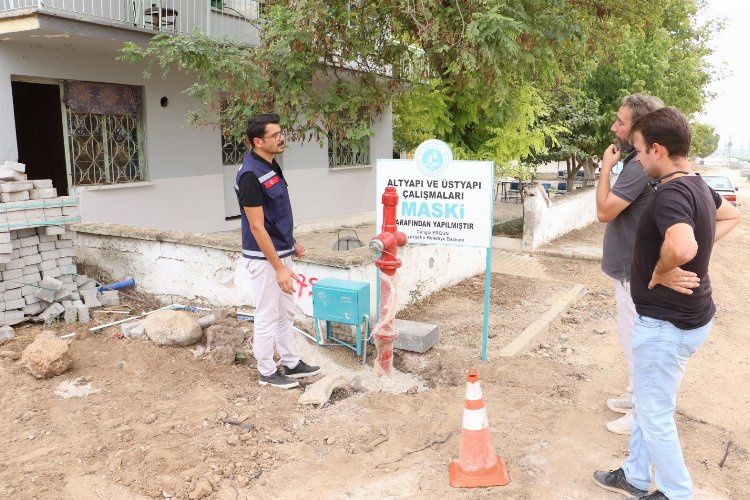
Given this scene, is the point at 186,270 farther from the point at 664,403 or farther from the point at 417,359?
the point at 664,403

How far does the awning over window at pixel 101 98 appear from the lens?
28.1 feet

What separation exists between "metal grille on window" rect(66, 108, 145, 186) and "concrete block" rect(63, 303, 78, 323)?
350cm

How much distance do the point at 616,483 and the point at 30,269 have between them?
5451mm

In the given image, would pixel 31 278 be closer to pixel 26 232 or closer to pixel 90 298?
pixel 26 232

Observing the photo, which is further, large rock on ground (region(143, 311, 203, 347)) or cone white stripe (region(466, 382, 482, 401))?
large rock on ground (region(143, 311, 203, 347))

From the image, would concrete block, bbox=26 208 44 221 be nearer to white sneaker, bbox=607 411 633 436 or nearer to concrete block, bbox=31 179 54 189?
concrete block, bbox=31 179 54 189

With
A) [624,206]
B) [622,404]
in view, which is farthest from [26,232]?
[622,404]

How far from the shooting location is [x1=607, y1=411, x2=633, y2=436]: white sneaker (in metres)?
3.76

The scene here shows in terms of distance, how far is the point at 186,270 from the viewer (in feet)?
20.2

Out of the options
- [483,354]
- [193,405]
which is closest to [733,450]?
[483,354]

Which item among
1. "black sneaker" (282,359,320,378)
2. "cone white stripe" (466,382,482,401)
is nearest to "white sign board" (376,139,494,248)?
"black sneaker" (282,359,320,378)

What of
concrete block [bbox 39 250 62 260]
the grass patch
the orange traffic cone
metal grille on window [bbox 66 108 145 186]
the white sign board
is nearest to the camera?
the orange traffic cone

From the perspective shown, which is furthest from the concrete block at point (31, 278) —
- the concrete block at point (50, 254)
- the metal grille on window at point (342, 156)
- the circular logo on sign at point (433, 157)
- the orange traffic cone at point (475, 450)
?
the metal grille on window at point (342, 156)

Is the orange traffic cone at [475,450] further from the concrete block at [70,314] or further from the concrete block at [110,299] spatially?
the concrete block at [110,299]
